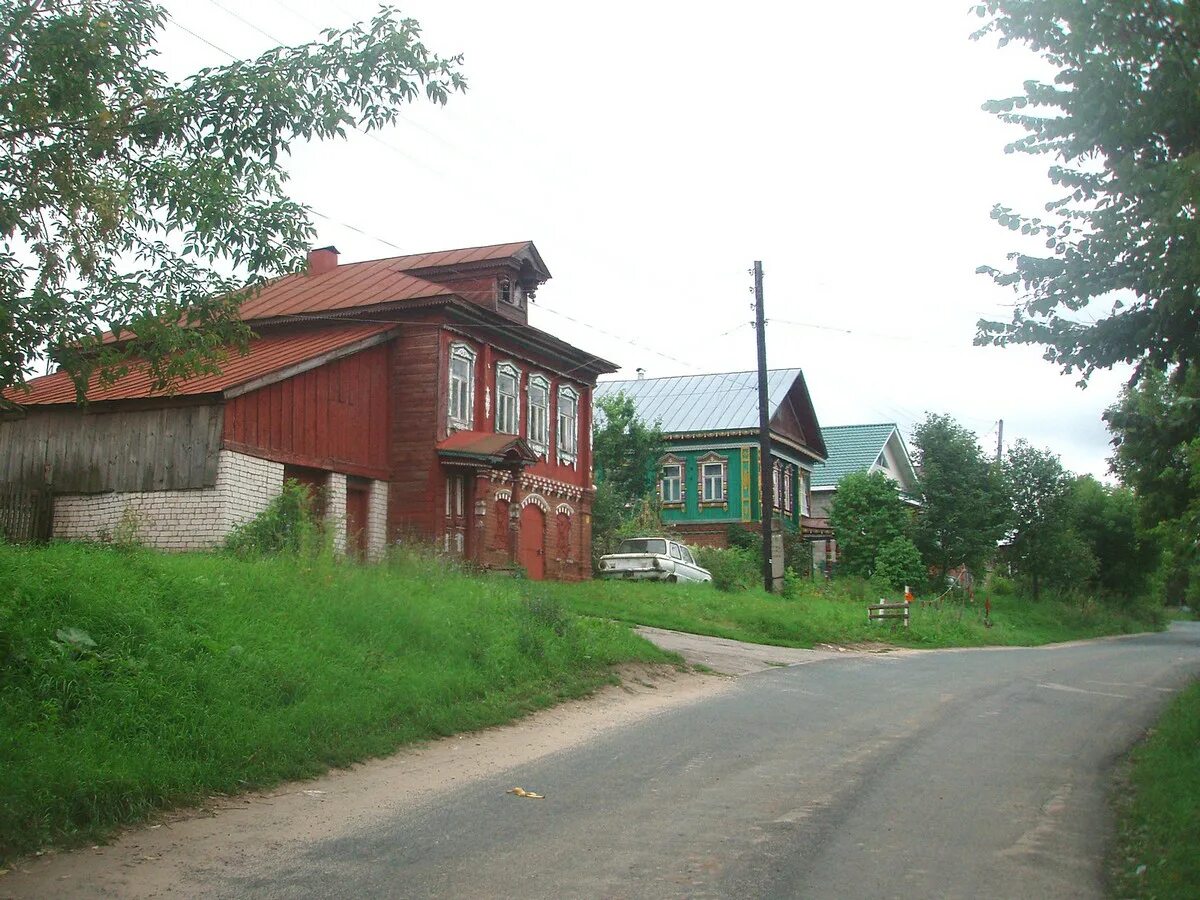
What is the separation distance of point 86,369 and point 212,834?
367 cm

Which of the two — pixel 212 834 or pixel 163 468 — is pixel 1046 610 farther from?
pixel 212 834

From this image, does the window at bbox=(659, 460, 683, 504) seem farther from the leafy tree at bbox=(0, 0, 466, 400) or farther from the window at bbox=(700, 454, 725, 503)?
the leafy tree at bbox=(0, 0, 466, 400)

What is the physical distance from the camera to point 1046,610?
45281mm

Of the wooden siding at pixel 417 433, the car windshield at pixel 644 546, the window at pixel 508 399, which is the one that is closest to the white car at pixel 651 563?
the car windshield at pixel 644 546

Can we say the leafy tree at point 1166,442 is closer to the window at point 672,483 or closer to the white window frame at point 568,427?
the white window frame at point 568,427

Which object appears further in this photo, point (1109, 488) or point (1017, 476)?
point (1109, 488)

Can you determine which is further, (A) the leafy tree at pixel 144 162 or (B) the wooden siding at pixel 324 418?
(B) the wooden siding at pixel 324 418

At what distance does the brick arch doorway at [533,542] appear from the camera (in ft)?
108

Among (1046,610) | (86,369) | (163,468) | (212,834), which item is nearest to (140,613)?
(86,369)

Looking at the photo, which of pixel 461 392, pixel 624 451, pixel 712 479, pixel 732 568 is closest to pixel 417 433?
pixel 461 392

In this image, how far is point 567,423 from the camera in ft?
119

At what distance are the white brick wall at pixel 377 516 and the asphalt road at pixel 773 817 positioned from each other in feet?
50.2

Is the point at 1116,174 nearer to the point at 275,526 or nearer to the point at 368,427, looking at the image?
the point at 275,526

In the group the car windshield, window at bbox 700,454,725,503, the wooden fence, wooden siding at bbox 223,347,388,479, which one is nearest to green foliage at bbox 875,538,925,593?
window at bbox 700,454,725,503
